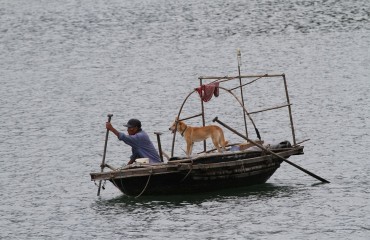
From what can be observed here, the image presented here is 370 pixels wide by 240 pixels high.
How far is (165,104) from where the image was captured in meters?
39.9

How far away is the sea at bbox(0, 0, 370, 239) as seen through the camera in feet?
72.8

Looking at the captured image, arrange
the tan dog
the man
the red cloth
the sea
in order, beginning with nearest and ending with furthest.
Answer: the sea
the man
the tan dog
the red cloth

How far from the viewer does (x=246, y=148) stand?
23906 millimetres

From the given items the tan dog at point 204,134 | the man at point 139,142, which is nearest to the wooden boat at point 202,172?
the tan dog at point 204,134

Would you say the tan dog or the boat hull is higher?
the tan dog

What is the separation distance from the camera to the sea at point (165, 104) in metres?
22.2

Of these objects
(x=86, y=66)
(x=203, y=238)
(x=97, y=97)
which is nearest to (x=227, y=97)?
(x=97, y=97)

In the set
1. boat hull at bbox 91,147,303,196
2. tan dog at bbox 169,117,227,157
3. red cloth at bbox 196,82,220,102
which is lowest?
boat hull at bbox 91,147,303,196

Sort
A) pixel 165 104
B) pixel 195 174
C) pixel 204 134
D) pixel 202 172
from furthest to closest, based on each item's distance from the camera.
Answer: pixel 165 104 → pixel 204 134 → pixel 202 172 → pixel 195 174

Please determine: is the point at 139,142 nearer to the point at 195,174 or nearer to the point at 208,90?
the point at 195,174

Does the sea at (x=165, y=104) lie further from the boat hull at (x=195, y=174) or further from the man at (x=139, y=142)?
the man at (x=139, y=142)

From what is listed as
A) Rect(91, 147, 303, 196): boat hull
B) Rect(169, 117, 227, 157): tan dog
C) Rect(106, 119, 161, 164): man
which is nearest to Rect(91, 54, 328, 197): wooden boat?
Rect(91, 147, 303, 196): boat hull

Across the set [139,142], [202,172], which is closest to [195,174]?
[202,172]

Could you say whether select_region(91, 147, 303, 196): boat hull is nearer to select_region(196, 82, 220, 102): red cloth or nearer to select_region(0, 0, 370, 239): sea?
select_region(0, 0, 370, 239): sea
